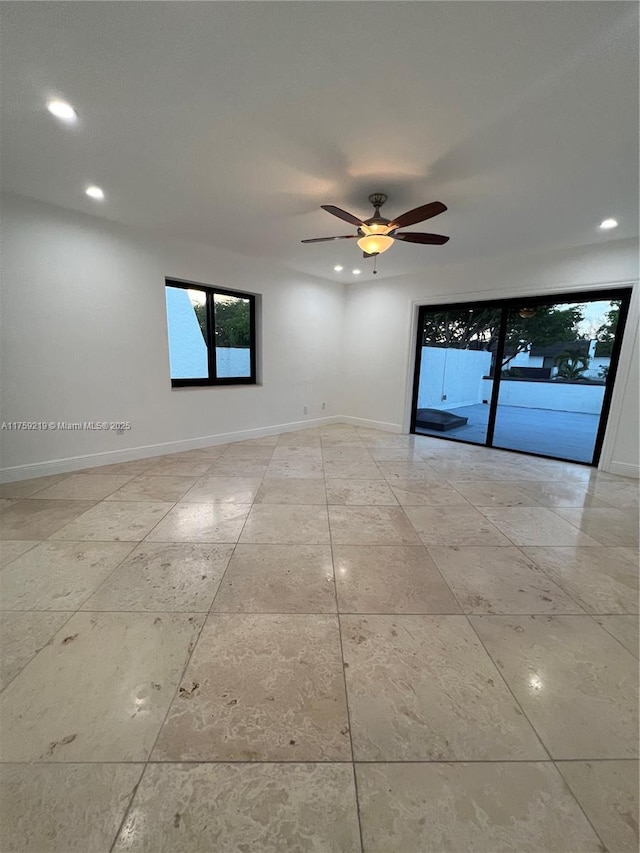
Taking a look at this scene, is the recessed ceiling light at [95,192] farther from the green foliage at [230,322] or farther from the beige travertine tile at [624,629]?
the beige travertine tile at [624,629]

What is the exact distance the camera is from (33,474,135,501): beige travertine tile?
299 centimetres

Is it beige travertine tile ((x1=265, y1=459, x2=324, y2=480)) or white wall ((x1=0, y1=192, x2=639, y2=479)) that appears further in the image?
beige travertine tile ((x1=265, y1=459, x2=324, y2=480))

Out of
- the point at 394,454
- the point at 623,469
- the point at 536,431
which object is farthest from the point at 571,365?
the point at 394,454

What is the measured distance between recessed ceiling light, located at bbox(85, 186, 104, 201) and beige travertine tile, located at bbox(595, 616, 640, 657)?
4680 mm

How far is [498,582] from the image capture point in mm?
1964

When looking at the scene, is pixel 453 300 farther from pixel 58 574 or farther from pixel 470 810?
pixel 58 574

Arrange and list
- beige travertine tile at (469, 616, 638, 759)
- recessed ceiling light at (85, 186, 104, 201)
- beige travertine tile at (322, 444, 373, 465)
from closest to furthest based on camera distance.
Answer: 1. beige travertine tile at (469, 616, 638, 759)
2. recessed ceiling light at (85, 186, 104, 201)
3. beige travertine tile at (322, 444, 373, 465)

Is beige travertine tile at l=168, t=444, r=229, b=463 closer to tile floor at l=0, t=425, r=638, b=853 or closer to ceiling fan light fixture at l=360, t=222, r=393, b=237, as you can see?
tile floor at l=0, t=425, r=638, b=853

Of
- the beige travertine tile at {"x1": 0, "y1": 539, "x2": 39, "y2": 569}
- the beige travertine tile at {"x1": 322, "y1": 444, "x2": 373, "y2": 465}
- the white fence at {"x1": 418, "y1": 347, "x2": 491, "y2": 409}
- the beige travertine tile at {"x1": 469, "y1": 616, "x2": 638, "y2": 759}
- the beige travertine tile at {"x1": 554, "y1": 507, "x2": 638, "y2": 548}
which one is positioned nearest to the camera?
the beige travertine tile at {"x1": 469, "y1": 616, "x2": 638, "y2": 759}

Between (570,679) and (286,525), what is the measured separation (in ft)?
5.79

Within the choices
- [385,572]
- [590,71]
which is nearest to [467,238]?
[590,71]

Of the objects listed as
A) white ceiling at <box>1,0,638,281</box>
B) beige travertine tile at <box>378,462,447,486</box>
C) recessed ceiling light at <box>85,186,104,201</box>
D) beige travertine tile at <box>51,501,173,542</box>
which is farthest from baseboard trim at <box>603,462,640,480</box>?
recessed ceiling light at <box>85,186,104,201</box>

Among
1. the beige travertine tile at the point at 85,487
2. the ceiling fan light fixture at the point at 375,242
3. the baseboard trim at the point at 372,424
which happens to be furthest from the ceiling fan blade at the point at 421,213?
the baseboard trim at the point at 372,424

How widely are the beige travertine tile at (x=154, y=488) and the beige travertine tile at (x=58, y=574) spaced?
30.1 inches
